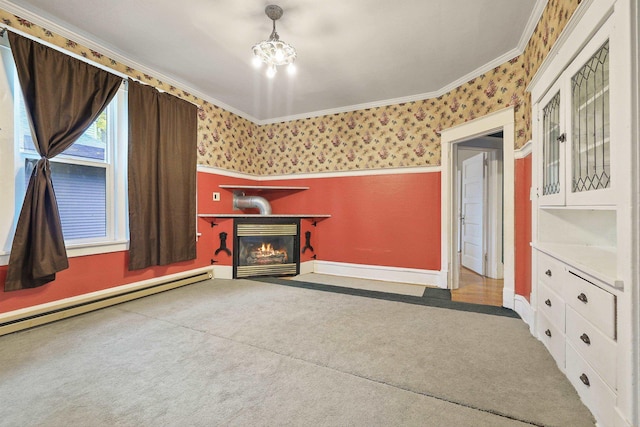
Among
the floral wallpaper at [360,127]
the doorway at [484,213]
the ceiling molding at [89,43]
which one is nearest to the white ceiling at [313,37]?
the ceiling molding at [89,43]

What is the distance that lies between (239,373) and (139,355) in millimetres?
741

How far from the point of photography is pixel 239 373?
5.32 ft

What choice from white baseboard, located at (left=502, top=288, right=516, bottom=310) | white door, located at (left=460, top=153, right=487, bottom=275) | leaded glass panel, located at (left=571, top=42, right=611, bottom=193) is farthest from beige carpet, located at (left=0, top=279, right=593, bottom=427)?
white door, located at (left=460, top=153, right=487, bottom=275)

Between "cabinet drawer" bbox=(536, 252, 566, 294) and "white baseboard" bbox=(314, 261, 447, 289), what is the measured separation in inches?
61.1

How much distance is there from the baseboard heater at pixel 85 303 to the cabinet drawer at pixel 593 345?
145 inches

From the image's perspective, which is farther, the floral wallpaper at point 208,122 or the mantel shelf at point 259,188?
the mantel shelf at point 259,188

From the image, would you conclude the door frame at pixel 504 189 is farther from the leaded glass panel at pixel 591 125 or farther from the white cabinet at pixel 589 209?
the leaded glass panel at pixel 591 125

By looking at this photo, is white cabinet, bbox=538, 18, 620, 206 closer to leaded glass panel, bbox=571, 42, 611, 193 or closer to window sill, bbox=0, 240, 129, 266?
leaded glass panel, bbox=571, 42, 611, 193

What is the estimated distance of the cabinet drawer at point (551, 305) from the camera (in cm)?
164

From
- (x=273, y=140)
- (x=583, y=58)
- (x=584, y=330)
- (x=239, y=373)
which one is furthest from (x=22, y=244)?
(x=583, y=58)

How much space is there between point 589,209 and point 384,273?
264 cm

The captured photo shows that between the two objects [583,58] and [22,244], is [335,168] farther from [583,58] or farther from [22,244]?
[22,244]

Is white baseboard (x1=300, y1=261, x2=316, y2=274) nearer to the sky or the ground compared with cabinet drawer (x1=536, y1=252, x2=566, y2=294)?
nearer to the ground

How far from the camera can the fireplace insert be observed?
A: 392 cm
